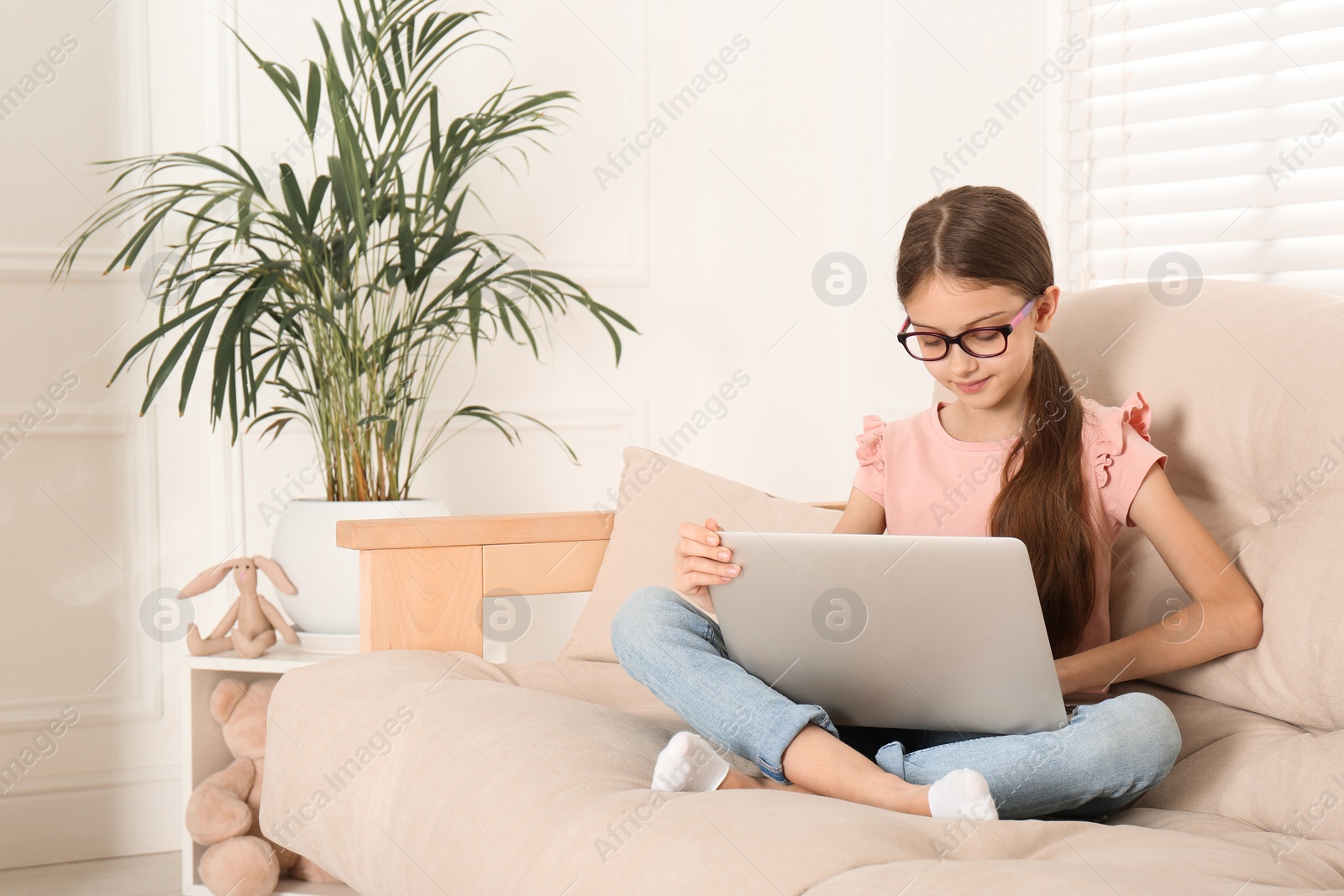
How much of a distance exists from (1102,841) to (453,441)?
1831 mm

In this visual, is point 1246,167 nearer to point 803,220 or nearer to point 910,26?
point 910,26

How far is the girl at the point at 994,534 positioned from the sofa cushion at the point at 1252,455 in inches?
1.4

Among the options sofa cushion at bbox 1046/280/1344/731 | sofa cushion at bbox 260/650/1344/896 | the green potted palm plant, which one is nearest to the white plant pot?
the green potted palm plant

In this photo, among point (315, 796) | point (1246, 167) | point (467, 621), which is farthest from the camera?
point (1246, 167)

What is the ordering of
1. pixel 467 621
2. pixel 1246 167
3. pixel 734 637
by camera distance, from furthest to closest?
pixel 1246 167 → pixel 467 621 → pixel 734 637

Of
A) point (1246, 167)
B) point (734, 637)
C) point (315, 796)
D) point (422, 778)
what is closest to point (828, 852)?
point (734, 637)

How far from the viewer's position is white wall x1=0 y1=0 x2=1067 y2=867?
86.4 inches

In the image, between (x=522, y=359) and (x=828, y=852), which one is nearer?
(x=828, y=852)

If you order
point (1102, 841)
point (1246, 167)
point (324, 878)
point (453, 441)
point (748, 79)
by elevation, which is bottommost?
point (324, 878)

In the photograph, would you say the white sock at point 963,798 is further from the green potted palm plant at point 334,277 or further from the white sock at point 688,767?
the green potted palm plant at point 334,277

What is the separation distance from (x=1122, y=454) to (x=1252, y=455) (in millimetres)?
125

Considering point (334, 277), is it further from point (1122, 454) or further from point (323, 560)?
point (1122, 454)

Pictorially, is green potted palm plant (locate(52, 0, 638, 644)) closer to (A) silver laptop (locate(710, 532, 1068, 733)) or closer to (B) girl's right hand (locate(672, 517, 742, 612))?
(B) girl's right hand (locate(672, 517, 742, 612))

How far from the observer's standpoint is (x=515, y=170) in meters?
2.52
